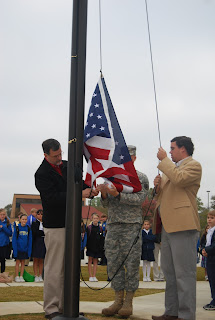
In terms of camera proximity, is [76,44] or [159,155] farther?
[159,155]

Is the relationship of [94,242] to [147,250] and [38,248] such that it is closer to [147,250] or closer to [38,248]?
[147,250]

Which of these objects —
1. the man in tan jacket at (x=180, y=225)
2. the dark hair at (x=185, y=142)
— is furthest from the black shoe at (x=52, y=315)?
the dark hair at (x=185, y=142)

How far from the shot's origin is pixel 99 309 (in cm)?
587

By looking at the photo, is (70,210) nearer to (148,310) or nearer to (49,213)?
(49,213)

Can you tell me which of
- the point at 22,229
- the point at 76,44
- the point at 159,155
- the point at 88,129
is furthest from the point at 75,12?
the point at 22,229

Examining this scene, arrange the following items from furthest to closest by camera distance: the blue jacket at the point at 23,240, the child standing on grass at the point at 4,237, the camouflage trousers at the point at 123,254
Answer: the child standing on grass at the point at 4,237 < the blue jacket at the point at 23,240 < the camouflage trousers at the point at 123,254

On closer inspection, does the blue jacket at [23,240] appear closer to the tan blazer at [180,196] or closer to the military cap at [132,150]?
the military cap at [132,150]

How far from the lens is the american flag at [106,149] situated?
15.8 ft

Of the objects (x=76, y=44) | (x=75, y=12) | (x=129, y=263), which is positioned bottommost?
(x=129, y=263)

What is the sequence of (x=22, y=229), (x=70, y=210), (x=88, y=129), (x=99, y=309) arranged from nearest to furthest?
(x=70, y=210)
(x=88, y=129)
(x=99, y=309)
(x=22, y=229)

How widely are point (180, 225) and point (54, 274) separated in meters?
1.41

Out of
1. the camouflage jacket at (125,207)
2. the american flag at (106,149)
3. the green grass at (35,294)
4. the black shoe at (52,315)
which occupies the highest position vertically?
the american flag at (106,149)

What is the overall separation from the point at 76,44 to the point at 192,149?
187 centimetres

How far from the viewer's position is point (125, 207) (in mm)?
5684
